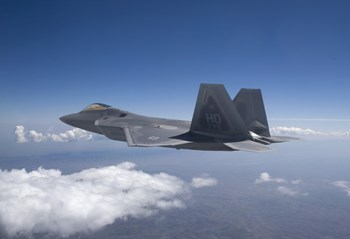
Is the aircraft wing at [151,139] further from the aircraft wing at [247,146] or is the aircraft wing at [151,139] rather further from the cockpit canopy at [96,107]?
the cockpit canopy at [96,107]

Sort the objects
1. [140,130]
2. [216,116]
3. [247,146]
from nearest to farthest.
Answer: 1. [247,146]
2. [216,116]
3. [140,130]

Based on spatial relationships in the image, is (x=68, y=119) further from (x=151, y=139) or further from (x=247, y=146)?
(x=247, y=146)

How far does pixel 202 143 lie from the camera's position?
463 inches

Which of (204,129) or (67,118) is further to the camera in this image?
(67,118)

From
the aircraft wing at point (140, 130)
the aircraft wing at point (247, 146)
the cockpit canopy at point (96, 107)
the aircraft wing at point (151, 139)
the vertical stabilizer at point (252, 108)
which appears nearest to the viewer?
the aircraft wing at point (247, 146)

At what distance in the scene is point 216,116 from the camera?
38.5ft

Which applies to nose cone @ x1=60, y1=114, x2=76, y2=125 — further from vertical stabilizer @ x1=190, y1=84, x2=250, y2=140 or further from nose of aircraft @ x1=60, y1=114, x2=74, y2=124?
vertical stabilizer @ x1=190, y1=84, x2=250, y2=140

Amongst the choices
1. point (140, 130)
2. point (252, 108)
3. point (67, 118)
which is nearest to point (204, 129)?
point (140, 130)

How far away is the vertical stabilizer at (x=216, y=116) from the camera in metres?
11.2

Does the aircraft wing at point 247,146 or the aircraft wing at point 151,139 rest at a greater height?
the aircraft wing at point 151,139

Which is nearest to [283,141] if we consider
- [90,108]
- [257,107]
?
[257,107]

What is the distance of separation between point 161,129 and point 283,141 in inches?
327

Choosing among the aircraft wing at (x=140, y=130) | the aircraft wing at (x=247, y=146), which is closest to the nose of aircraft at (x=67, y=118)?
the aircraft wing at (x=140, y=130)

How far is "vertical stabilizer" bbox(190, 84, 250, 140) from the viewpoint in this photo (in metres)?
11.2
